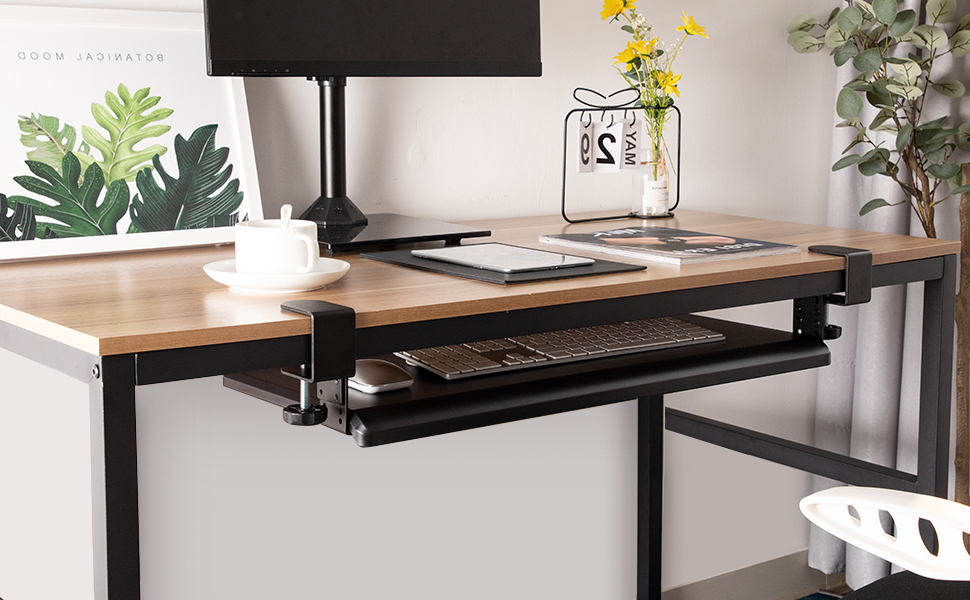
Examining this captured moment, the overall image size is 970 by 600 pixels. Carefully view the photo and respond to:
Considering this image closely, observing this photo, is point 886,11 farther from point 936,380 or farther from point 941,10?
point 936,380

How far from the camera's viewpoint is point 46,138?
1.28m

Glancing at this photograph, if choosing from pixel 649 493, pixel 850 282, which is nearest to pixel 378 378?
pixel 850 282

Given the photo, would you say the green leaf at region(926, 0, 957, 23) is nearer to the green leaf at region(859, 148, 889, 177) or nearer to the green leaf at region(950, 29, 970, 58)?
the green leaf at region(950, 29, 970, 58)

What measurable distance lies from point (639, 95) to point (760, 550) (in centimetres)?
112

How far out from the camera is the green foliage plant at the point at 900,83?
6.16 ft

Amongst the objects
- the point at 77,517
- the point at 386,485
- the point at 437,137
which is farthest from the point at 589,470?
the point at 77,517

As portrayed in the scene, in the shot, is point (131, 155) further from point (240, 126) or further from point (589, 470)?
point (589, 470)

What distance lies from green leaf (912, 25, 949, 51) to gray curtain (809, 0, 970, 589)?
142 millimetres

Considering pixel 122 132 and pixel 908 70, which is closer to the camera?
pixel 122 132

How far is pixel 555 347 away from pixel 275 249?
0.41m

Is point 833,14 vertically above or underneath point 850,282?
above

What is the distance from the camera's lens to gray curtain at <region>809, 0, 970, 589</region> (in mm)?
2100

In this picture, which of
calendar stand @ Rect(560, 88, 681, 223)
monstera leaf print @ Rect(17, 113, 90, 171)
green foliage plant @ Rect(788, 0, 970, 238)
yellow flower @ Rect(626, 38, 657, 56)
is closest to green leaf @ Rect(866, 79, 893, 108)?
green foliage plant @ Rect(788, 0, 970, 238)

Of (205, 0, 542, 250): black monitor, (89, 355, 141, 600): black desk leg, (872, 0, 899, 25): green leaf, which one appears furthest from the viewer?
(872, 0, 899, 25): green leaf
